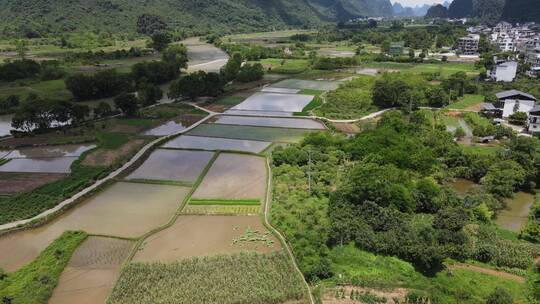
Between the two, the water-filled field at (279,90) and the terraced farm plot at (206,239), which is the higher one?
the water-filled field at (279,90)

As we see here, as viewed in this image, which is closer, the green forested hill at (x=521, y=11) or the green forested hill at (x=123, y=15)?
the green forested hill at (x=123, y=15)

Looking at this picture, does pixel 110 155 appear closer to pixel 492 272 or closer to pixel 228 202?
pixel 228 202

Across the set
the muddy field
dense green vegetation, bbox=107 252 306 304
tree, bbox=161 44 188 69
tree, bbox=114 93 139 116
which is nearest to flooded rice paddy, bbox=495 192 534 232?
dense green vegetation, bbox=107 252 306 304

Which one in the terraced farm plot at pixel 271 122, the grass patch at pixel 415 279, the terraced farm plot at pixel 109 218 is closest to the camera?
the grass patch at pixel 415 279

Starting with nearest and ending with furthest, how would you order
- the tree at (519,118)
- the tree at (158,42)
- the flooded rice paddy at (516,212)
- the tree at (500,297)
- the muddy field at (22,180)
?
the tree at (500,297) < the flooded rice paddy at (516,212) < the muddy field at (22,180) < the tree at (519,118) < the tree at (158,42)

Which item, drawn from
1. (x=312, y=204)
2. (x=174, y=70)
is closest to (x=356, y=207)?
(x=312, y=204)

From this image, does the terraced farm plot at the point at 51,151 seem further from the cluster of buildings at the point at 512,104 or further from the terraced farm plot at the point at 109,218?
the cluster of buildings at the point at 512,104

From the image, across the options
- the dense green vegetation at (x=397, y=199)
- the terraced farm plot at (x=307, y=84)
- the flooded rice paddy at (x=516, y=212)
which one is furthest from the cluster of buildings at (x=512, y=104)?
the terraced farm plot at (x=307, y=84)
